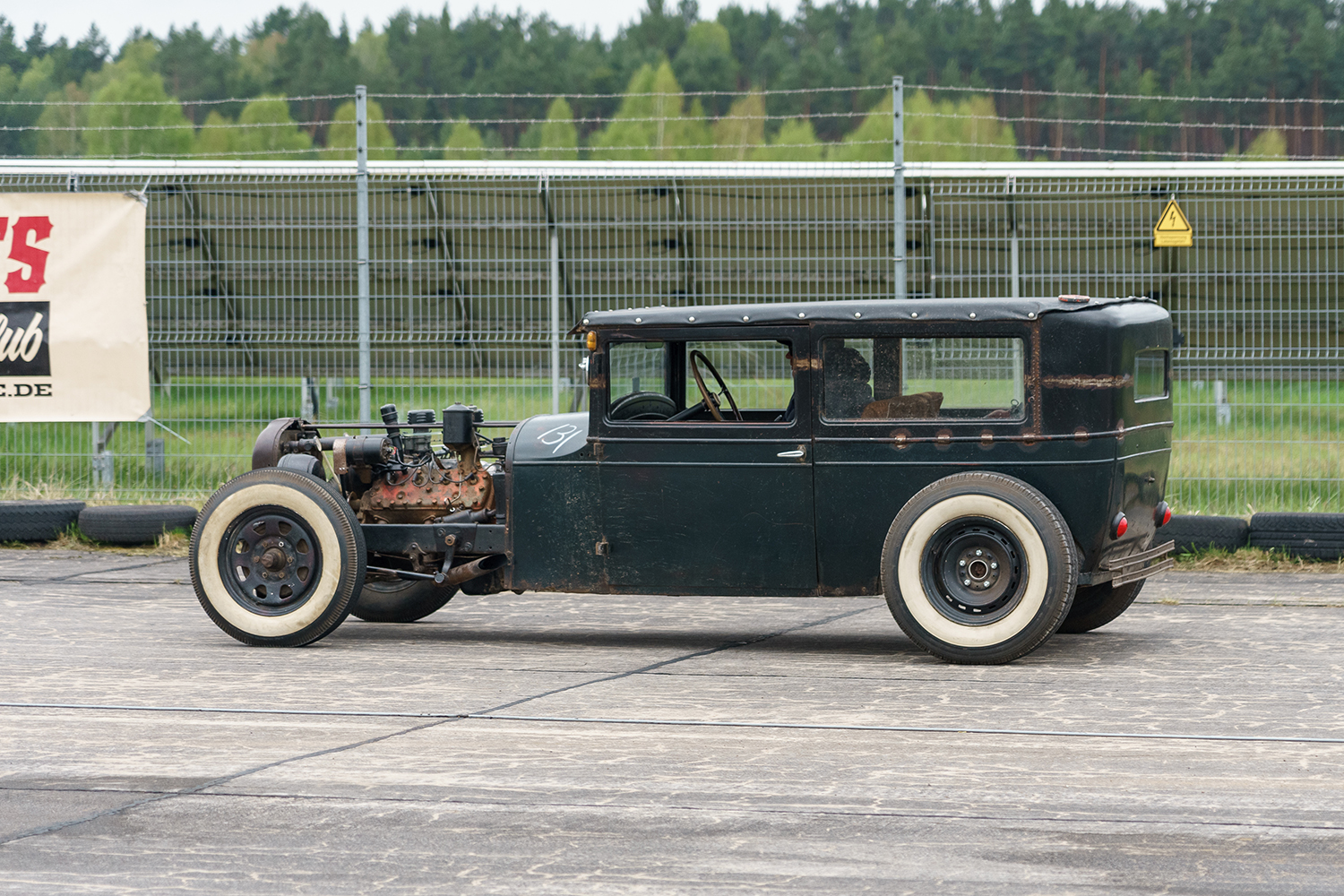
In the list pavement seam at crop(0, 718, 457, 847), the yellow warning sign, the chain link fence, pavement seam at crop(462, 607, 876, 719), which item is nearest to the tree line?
the chain link fence

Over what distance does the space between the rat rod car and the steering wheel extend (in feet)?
0.06

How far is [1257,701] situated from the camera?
687cm

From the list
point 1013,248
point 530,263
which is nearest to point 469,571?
point 530,263

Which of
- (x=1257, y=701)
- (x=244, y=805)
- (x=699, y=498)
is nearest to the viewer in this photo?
(x=244, y=805)

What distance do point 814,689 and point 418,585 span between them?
9.77 ft

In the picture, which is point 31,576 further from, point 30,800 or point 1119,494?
point 1119,494

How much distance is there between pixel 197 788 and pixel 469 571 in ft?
10.6

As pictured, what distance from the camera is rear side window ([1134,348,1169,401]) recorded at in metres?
8.07

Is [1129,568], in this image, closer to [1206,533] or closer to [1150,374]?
[1150,374]

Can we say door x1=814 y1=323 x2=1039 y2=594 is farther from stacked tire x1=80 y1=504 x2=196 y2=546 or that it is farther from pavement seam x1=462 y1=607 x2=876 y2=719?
stacked tire x1=80 y1=504 x2=196 y2=546

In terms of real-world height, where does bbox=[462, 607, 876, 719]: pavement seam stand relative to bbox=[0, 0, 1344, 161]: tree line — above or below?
below

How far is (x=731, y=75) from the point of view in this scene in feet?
318

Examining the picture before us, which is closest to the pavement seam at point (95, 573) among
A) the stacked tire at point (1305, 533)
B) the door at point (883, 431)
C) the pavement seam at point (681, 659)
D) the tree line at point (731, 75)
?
the pavement seam at point (681, 659)

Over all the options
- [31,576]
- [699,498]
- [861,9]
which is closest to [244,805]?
[699,498]
